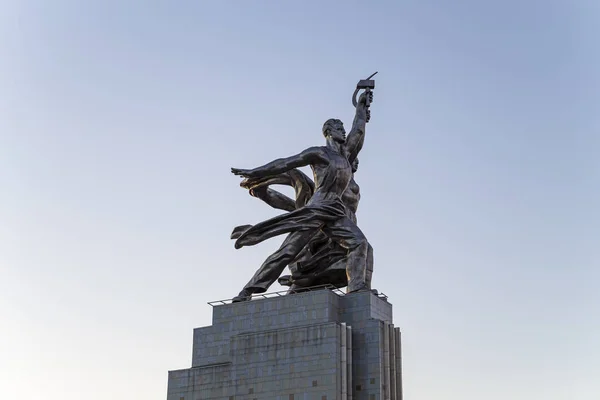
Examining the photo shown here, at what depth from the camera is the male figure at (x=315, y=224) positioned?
36219 mm

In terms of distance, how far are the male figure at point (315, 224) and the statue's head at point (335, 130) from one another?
465 millimetres

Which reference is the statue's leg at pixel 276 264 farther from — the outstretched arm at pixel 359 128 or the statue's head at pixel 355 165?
the outstretched arm at pixel 359 128

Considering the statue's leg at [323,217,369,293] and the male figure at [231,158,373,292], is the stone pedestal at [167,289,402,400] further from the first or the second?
the male figure at [231,158,373,292]

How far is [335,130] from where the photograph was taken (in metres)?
38.3

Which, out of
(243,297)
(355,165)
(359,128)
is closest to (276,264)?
(243,297)

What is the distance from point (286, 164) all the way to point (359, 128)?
3464 millimetres

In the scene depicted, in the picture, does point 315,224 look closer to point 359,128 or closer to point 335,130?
point 335,130

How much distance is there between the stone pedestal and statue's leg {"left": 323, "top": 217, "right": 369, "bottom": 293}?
2.46ft

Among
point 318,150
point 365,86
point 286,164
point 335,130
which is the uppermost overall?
point 365,86

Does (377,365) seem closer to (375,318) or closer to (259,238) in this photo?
(375,318)

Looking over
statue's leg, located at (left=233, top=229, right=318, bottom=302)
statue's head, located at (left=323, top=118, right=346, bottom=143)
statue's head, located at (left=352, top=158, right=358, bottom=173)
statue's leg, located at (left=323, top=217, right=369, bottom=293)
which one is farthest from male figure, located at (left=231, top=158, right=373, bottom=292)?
statue's head, located at (left=323, top=118, right=346, bottom=143)

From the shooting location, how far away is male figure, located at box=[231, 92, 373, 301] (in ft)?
119

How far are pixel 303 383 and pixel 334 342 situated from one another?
161 centimetres

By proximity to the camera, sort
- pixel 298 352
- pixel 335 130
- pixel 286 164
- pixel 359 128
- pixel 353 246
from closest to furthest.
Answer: pixel 298 352
pixel 353 246
pixel 286 164
pixel 335 130
pixel 359 128
